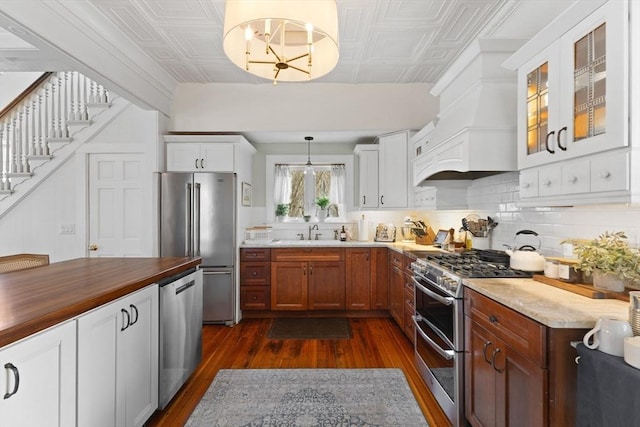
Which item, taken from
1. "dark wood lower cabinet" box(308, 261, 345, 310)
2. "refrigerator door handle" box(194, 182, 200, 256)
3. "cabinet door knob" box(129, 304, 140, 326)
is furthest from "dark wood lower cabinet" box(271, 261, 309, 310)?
"cabinet door knob" box(129, 304, 140, 326)

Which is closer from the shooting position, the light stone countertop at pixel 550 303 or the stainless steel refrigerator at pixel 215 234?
the light stone countertop at pixel 550 303

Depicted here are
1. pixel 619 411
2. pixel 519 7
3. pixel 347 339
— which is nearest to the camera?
pixel 619 411

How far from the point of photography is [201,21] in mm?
2857

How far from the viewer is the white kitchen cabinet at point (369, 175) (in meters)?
4.52

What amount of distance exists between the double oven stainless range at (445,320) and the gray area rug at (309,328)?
1189 mm

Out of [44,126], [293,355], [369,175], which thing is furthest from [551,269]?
[44,126]

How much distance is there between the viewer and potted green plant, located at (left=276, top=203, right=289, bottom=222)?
5.03 meters

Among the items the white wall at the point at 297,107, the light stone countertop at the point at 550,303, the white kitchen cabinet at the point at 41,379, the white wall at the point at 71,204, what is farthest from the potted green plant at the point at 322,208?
the white kitchen cabinet at the point at 41,379

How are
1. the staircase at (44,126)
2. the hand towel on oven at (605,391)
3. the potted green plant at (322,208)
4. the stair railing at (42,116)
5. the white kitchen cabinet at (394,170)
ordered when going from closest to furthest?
the hand towel on oven at (605,391), the staircase at (44,126), the stair railing at (42,116), the white kitchen cabinet at (394,170), the potted green plant at (322,208)

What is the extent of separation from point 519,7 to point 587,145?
1719 mm

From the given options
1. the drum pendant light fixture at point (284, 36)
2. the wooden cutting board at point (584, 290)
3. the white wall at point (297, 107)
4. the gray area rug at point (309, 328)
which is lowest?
the gray area rug at point (309, 328)

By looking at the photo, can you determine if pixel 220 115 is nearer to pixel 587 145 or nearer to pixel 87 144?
pixel 87 144

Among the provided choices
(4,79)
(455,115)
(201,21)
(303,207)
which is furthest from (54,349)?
(4,79)

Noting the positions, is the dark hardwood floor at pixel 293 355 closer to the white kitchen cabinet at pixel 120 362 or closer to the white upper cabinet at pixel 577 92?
the white kitchen cabinet at pixel 120 362
